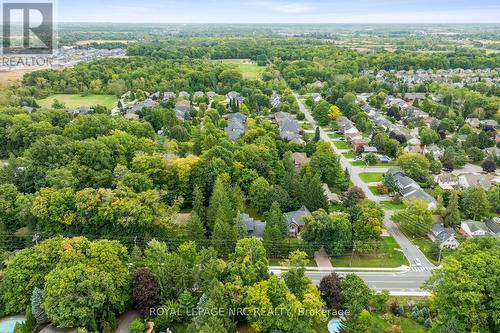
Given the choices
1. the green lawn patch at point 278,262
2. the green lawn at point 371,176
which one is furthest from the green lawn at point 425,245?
the green lawn at point 371,176

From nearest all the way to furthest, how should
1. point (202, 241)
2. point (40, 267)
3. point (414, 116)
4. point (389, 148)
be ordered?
point (40, 267) < point (202, 241) < point (389, 148) < point (414, 116)

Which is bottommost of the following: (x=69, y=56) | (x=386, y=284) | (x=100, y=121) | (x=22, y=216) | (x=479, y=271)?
(x=386, y=284)

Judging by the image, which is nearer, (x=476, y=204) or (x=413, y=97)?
(x=476, y=204)

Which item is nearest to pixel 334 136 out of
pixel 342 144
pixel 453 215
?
pixel 342 144

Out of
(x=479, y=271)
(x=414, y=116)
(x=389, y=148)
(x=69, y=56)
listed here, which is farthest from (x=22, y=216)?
(x=69, y=56)

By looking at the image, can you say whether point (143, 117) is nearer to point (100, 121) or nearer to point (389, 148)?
point (100, 121)

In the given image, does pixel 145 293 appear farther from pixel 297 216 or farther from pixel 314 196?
pixel 314 196
